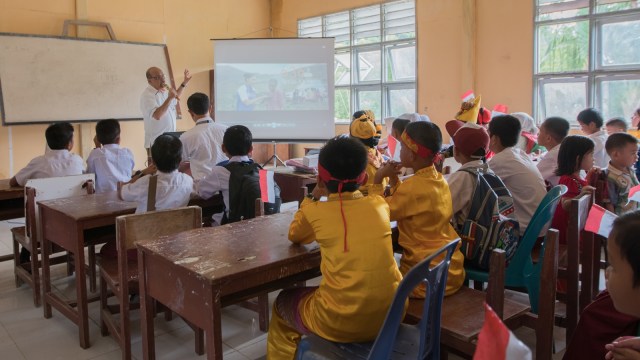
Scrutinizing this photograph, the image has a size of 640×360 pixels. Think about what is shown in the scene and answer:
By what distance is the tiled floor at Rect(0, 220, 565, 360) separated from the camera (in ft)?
7.98

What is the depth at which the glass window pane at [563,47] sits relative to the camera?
5332 mm

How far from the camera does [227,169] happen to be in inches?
113

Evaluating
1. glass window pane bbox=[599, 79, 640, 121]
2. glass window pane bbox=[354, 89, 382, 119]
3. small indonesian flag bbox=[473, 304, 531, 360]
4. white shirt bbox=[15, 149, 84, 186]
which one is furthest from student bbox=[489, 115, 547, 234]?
glass window pane bbox=[354, 89, 382, 119]

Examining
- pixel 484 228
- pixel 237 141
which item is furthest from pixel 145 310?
pixel 484 228

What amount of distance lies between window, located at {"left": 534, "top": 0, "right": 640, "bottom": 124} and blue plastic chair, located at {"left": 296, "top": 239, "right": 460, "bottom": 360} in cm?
453

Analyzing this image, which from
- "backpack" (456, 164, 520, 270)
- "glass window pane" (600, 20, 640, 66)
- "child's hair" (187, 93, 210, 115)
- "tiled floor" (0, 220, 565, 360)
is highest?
"glass window pane" (600, 20, 640, 66)

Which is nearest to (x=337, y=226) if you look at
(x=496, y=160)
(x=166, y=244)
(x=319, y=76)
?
(x=166, y=244)

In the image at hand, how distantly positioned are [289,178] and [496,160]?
1.65 metres

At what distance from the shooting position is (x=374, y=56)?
7254 mm

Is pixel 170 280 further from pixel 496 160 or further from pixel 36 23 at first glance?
pixel 36 23

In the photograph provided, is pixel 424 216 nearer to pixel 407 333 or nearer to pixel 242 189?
pixel 407 333

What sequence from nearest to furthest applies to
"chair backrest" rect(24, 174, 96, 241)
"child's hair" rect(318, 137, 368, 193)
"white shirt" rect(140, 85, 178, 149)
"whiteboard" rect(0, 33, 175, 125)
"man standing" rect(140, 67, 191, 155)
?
"child's hair" rect(318, 137, 368, 193) < "chair backrest" rect(24, 174, 96, 241) < "man standing" rect(140, 67, 191, 155) < "white shirt" rect(140, 85, 178, 149) < "whiteboard" rect(0, 33, 175, 125)

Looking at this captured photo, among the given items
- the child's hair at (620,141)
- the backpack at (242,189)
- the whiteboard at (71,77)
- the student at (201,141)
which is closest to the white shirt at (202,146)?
the student at (201,141)

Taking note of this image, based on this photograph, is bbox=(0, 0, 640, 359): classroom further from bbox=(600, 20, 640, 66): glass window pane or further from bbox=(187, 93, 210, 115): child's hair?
bbox=(187, 93, 210, 115): child's hair
